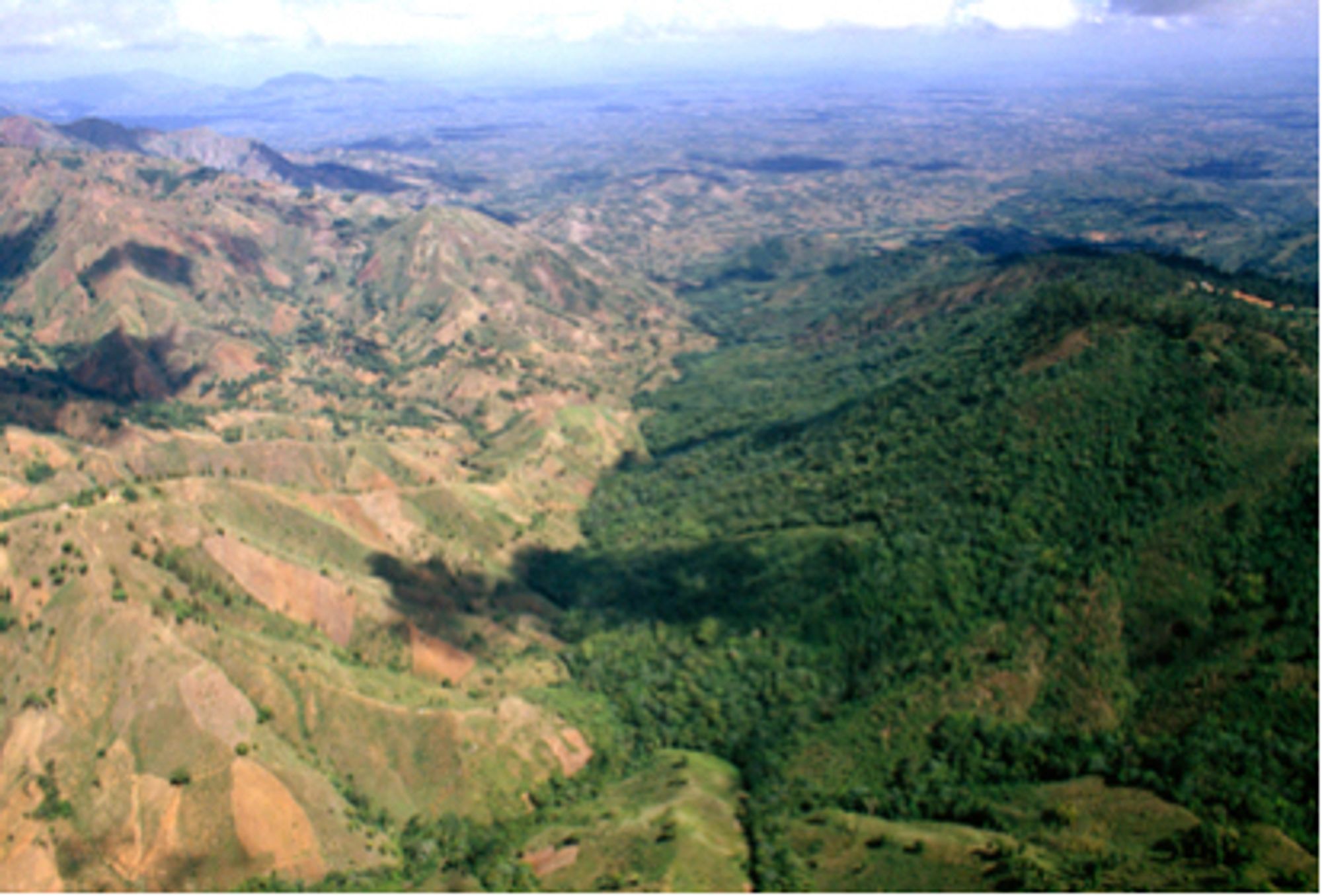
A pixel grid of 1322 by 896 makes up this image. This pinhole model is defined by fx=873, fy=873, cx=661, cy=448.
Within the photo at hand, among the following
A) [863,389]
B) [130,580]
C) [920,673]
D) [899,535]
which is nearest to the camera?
[130,580]

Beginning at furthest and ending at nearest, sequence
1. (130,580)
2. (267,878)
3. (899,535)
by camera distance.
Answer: (899,535), (130,580), (267,878)

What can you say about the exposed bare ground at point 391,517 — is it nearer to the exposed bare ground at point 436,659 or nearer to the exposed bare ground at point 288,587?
the exposed bare ground at point 288,587

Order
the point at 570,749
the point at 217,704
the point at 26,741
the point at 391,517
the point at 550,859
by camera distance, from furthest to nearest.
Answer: the point at 391,517 < the point at 570,749 < the point at 217,704 < the point at 550,859 < the point at 26,741

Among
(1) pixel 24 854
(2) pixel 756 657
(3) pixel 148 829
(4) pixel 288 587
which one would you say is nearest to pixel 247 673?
(3) pixel 148 829

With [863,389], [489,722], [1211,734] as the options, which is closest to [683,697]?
[489,722]

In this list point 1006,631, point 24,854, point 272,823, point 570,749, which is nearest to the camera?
point 24,854

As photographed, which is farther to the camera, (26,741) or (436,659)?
(436,659)

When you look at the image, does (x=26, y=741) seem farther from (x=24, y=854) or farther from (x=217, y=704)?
(x=217, y=704)

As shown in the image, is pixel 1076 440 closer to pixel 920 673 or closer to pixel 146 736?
pixel 920 673
